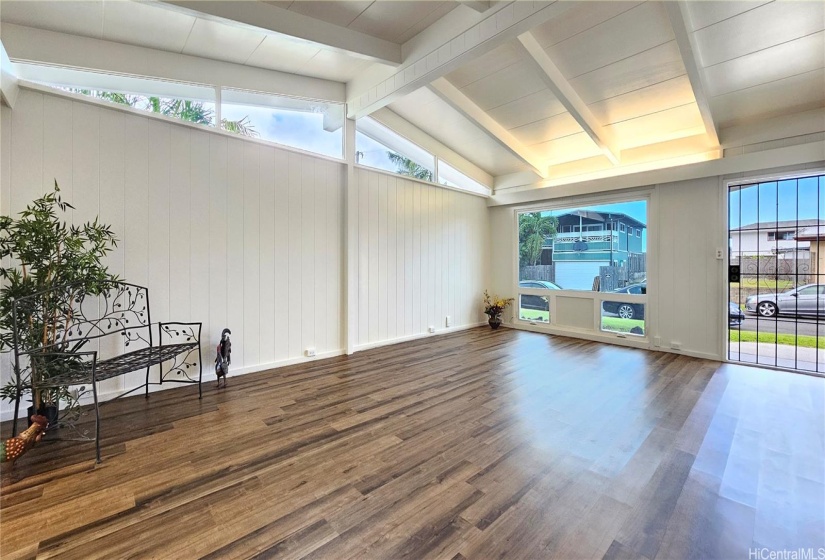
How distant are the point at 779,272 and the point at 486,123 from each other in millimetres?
4090

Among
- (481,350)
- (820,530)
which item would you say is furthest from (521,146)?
(820,530)

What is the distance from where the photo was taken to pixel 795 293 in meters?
3.97

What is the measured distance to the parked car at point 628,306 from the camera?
5.10 meters

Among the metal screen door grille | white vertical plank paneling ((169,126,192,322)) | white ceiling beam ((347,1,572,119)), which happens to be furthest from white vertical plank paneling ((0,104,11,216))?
the metal screen door grille

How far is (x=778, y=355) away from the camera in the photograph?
4.14 m

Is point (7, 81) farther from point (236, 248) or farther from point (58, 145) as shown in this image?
point (236, 248)

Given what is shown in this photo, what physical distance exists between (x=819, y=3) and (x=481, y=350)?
14.5 ft

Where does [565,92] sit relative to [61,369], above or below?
above

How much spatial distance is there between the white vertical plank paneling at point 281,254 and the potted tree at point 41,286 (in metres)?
1.61

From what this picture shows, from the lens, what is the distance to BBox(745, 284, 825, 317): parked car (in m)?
3.87

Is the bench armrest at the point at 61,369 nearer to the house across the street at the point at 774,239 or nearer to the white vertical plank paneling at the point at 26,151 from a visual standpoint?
the white vertical plank paneling at the point at 26,151

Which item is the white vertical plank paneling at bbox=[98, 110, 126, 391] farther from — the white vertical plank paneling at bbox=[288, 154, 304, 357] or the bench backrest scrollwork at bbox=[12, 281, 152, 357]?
the white vertical plank paneling at bbox=[288, 154, 304, 357]

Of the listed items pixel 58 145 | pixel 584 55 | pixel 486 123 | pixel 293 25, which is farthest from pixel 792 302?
pixel 58 145

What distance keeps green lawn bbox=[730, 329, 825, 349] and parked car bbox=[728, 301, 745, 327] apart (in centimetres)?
10
